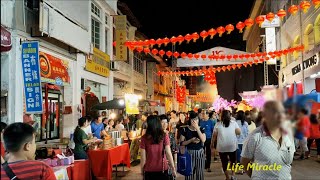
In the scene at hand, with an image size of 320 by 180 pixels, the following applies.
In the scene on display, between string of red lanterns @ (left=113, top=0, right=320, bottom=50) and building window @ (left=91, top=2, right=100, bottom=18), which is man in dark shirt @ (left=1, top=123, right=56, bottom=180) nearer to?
string of red lanterns @ (left=113, top=0, right=320, bottom=50)

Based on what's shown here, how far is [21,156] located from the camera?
10.3 feet

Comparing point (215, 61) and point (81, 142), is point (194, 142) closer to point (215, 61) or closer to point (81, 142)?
point (81, 142)

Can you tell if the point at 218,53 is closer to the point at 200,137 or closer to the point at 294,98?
the point at 200,137

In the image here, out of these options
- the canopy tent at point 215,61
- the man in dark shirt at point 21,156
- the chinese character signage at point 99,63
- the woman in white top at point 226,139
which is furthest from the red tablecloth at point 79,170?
the canopy tent at point 215,61

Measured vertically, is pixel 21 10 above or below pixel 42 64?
above

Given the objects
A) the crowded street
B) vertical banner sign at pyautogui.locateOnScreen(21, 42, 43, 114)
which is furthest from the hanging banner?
vertical banner sign at pyautogui.locateOnScreen(21, 42, 43, 114)

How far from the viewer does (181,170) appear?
781 cm

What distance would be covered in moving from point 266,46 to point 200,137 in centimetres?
2017

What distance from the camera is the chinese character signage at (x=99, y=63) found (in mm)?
15777

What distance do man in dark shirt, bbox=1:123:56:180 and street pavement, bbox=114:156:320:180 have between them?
8303 mm

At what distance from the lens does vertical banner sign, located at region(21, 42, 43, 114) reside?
945 cm

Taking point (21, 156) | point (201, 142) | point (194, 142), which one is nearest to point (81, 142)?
point (194, 142)

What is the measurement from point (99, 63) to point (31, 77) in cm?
773

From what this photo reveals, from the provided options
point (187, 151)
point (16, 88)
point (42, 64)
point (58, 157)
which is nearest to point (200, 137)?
point (187, 151)
